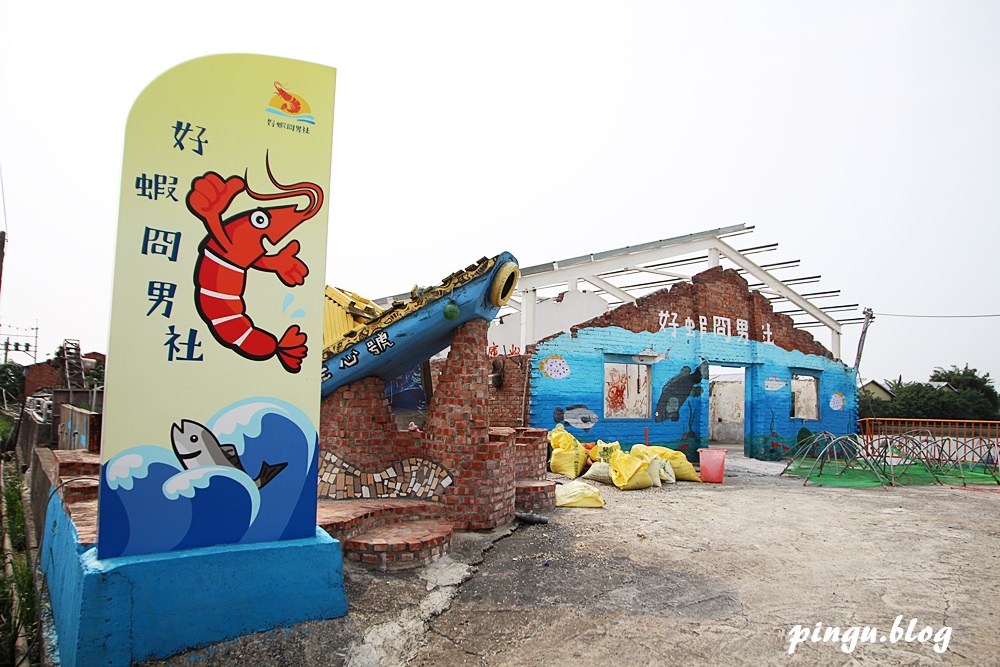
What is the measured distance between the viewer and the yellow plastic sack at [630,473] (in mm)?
9523

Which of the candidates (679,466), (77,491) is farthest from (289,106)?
(679,466)

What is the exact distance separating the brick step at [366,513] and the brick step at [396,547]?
0.08 metres

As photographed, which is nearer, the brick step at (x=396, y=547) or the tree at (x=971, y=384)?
the brick step at (x=396, y=547)

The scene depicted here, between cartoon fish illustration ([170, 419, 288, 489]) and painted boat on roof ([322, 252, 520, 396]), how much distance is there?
2.34m

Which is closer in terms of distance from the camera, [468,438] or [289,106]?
[289,106]

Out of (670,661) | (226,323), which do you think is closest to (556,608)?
(670,661)

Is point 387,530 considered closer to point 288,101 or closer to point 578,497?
point 578,497

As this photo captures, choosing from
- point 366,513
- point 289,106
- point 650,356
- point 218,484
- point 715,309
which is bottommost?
point 366,513

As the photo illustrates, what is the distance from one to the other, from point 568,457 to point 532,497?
12.1 ft

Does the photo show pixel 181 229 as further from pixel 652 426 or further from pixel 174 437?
pixel 652 426

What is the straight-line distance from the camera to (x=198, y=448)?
3471mm

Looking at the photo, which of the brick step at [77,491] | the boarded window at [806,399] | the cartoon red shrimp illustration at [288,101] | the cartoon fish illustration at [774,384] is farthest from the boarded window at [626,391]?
the cartoon red shrimp illustration at [288,101]

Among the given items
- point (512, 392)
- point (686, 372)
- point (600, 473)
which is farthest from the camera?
point (686, 372)

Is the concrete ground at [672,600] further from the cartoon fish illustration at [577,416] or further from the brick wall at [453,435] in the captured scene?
the cartoon fish illustration at [577,416]
